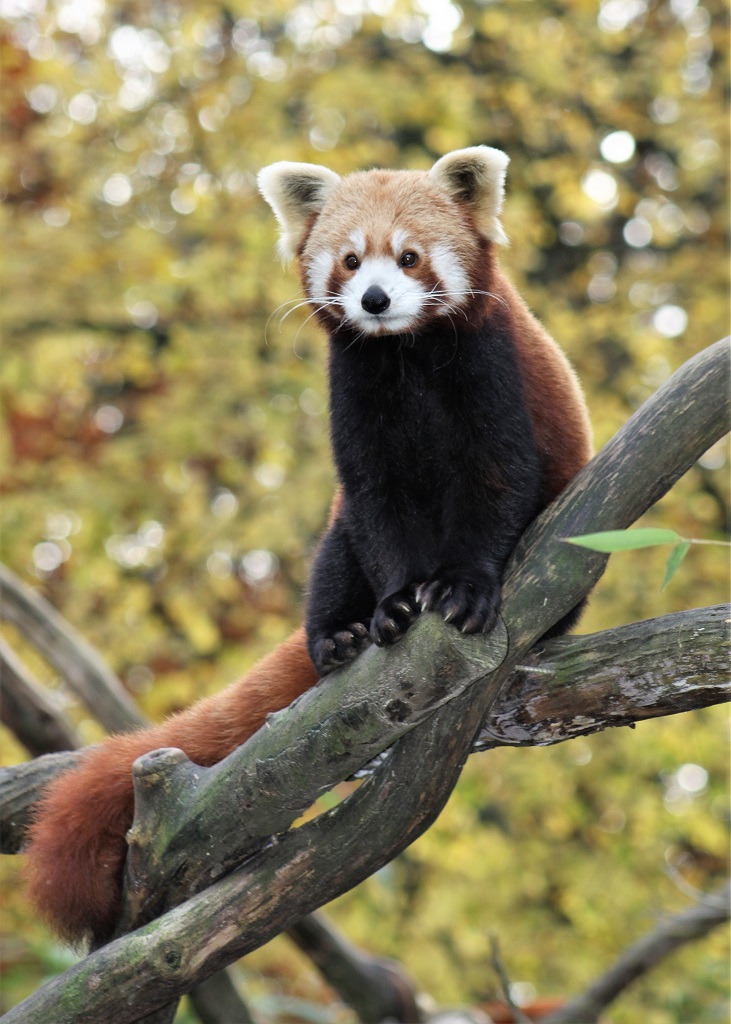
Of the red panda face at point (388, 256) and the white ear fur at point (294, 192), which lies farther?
the white ear fur at point (294, 192)

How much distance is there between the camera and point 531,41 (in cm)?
558

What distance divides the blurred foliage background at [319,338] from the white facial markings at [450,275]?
10.3 ft

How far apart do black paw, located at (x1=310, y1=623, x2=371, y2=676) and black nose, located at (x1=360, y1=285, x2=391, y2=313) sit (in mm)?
667

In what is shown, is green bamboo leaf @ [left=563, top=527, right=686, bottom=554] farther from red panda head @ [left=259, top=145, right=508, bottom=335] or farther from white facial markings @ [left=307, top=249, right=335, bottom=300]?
white facial markings @ [left=307, top=249, right=335, bottom=300]

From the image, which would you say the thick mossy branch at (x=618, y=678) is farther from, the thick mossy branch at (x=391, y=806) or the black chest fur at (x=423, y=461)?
the black chest fur at (x=423, y=461)

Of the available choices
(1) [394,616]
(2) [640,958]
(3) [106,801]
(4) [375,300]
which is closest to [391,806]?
(1) [394,616]

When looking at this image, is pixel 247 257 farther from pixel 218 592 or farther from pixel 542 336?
pixel 542 336

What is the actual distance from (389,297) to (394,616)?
65 centimetres

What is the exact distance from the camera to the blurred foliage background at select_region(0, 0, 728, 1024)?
5609mm

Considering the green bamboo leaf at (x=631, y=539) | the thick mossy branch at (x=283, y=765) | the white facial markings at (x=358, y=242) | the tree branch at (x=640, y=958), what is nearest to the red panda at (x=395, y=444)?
the white facial markings at (x=358, y=242)

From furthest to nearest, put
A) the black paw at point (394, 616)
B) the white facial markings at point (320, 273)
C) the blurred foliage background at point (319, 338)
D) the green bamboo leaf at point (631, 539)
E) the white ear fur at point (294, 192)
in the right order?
the blurred foliage background at point (319, 338)
the white ear fur at point (294, 192)
the white facial markings at point (320, 273)
the black paw at point (394, 616)
the green bamboo leaf at point (631, 539)

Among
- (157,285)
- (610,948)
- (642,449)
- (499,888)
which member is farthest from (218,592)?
(642,449)

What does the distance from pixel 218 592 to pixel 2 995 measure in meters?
2.43

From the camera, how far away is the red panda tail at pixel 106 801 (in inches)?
88.3
